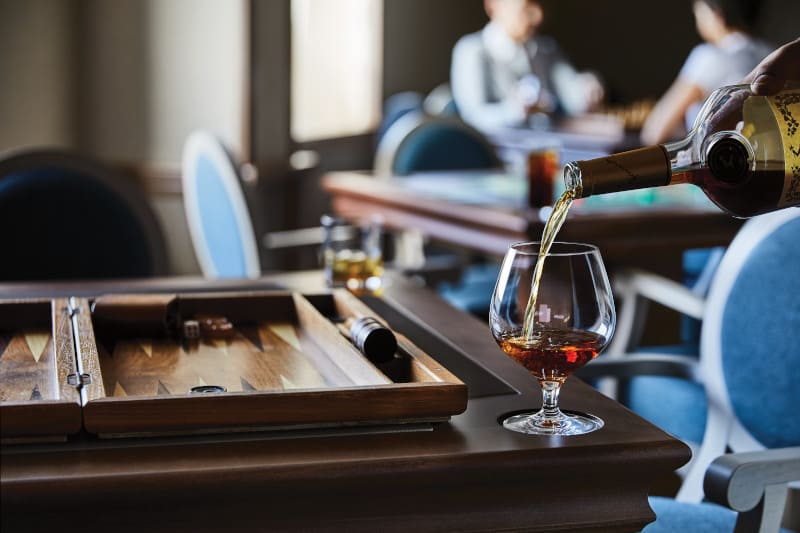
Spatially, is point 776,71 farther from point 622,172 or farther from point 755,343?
point 755,343

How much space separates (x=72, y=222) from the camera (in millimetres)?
2291

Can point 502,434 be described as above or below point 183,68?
below

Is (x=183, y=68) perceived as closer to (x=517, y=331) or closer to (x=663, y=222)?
(x=663, y=222)

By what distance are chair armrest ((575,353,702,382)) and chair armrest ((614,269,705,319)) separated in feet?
0.59

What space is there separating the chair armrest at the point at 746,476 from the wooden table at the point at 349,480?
226 mm

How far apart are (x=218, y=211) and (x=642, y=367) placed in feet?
4.01

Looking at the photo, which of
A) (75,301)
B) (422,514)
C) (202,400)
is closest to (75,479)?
(202,400)

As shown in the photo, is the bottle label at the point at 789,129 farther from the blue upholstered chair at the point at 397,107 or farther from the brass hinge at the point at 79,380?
the blue upholstered chair at the point at 397,107

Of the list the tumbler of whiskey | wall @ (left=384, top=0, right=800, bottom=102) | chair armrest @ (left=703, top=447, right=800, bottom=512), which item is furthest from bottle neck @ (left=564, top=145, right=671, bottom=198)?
wall @ (left=384, top=0, right=800, bottom=102)

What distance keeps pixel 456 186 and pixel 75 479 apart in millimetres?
2452

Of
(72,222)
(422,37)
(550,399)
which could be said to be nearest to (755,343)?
(550,399)

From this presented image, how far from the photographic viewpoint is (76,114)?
3.95 metres

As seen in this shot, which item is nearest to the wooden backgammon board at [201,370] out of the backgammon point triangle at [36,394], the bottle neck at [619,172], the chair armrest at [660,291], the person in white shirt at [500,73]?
the backgammon point triangle at [36,394]

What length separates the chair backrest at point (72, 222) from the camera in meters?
2.24
